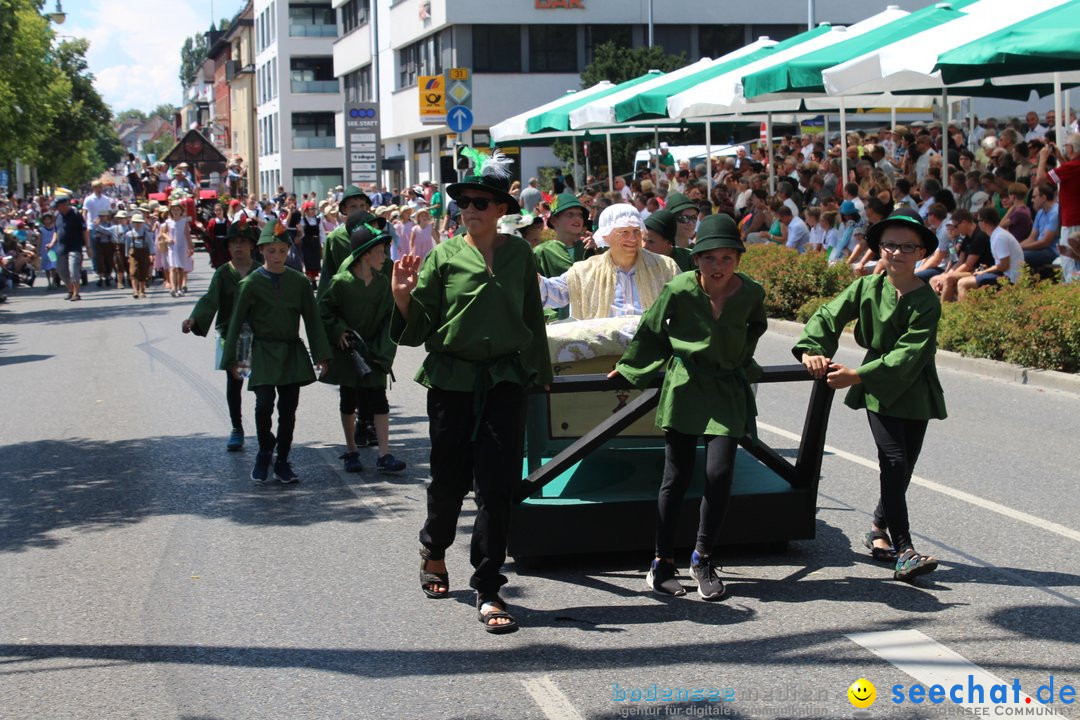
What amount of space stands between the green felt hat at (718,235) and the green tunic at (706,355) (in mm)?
166

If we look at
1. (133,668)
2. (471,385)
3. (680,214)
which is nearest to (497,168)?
(471,385)

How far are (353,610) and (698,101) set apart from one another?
589 inches

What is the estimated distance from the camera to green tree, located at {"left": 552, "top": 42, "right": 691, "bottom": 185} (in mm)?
44406

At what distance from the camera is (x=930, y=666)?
5.02 meters

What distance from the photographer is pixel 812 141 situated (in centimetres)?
2894

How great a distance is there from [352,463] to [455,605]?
3286 millimetres

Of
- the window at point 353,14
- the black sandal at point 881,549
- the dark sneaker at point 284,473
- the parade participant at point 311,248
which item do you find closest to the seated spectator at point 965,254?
the dark sneaker at point 284,473

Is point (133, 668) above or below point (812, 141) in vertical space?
below

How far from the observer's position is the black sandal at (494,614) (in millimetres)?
5551

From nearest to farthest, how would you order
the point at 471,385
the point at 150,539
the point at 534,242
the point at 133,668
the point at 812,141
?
the point at 133,668, the point at 471,385, the point at 150,539, the point at 534,242, the point at 812,141

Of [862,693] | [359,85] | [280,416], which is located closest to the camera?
[862,693]

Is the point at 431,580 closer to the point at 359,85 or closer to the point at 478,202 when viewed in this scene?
the point at 478,202

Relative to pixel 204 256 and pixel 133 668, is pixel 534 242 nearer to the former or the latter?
pixel 133 668

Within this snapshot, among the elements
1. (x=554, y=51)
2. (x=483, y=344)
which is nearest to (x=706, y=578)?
(x=483, y=344)
